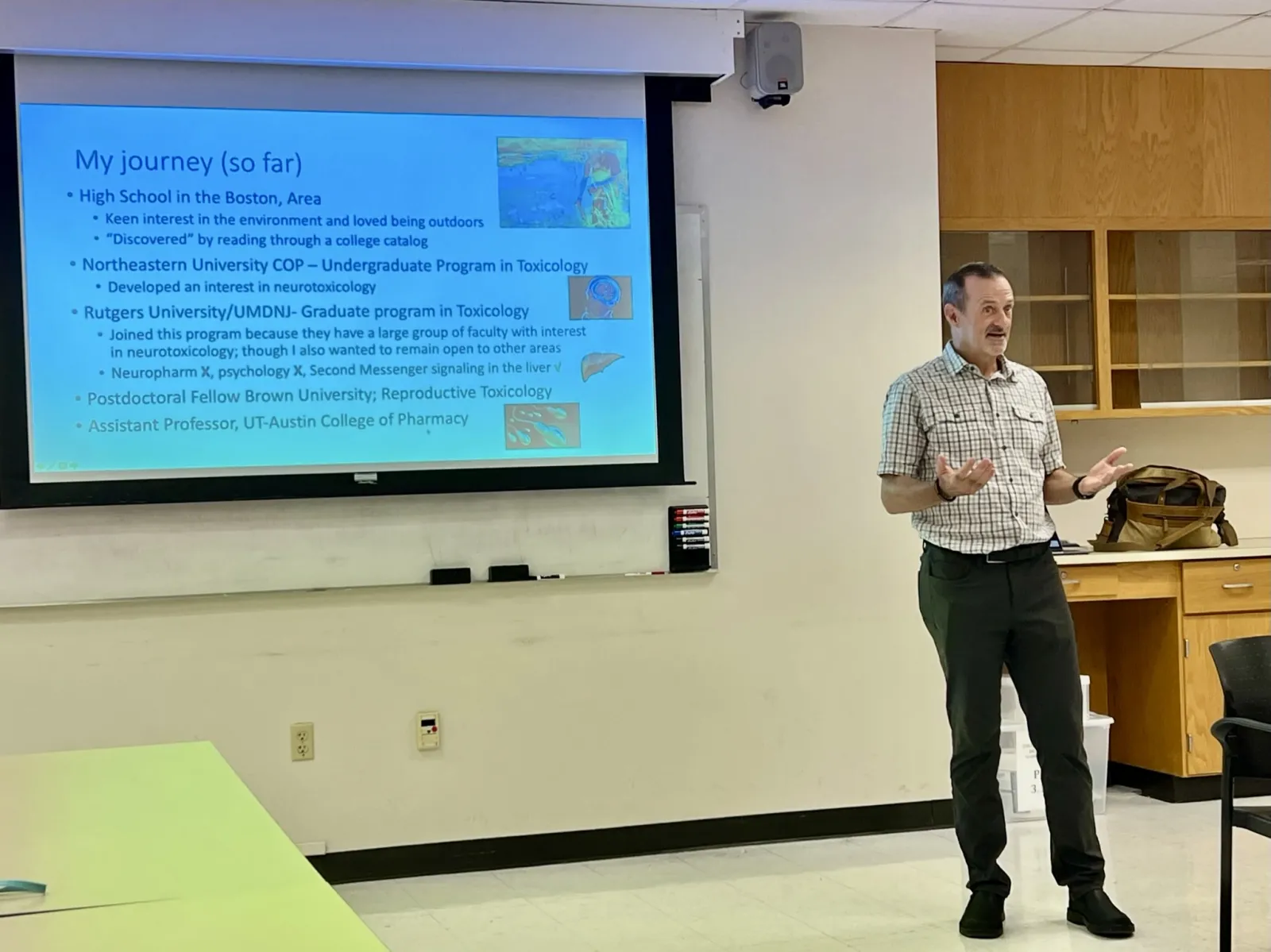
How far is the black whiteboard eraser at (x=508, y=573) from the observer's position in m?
4.38

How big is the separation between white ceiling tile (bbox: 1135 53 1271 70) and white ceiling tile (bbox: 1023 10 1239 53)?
121 mm

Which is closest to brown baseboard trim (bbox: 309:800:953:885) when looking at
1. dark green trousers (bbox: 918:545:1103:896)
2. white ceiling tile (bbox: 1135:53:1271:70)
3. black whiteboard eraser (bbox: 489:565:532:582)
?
black whiteboard eraser (bbox: 489:565:532:582)

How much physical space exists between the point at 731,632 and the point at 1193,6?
257 centimetres

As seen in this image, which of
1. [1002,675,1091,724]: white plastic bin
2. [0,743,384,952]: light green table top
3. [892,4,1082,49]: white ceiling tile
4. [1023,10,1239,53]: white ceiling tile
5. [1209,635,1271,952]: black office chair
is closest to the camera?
[0,743,384,952]: light green table top

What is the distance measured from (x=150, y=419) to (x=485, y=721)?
1372mm

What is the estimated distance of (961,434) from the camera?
3596 millimetres

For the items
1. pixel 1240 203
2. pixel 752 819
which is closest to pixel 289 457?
pixel 752 819

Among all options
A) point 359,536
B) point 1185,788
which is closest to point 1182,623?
point 1185,788

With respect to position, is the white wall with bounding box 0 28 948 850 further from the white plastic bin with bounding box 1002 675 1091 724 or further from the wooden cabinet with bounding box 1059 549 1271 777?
the wooden cabinet with bounding box 1059 549 1271 777

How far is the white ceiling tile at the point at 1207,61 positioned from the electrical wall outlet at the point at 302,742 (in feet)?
12.6

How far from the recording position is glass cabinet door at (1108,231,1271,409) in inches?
209

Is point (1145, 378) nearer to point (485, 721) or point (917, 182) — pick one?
point (917, 182)

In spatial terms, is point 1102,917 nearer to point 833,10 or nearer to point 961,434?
point 961,434

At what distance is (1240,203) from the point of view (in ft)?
17.6
